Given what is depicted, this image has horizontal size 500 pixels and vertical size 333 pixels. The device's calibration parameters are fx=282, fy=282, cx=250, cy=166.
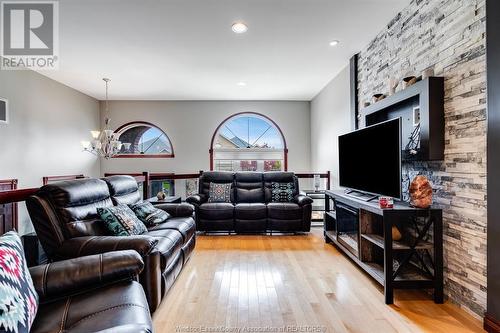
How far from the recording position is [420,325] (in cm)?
202

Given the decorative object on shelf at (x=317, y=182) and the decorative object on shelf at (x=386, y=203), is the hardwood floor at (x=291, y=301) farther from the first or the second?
the decorative object on shelf at (x=317, y=182)

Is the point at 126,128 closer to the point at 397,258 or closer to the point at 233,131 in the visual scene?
the point at 233,131

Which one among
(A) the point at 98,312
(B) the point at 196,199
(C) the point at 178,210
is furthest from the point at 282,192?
(A) the point at 98,312

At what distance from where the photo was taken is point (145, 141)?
7141 mm

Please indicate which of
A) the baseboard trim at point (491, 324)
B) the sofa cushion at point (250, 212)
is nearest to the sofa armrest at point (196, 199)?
the sofa cushion at point (250, 212)

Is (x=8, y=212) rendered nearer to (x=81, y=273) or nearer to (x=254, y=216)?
(x=81, y=273)

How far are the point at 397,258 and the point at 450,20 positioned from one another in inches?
83.2

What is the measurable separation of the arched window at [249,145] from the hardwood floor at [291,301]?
3772 millimetres

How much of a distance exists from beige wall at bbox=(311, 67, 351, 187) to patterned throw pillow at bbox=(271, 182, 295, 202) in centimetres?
85

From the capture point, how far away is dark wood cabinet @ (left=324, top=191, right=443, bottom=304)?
2340 millimetres

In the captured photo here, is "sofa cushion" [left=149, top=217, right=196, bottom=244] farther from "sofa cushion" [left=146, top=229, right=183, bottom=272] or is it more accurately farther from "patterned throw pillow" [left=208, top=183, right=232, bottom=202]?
"patterned throw pillow" [left=208, top=183, right=232, bottom=202]

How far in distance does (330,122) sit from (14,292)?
515cm

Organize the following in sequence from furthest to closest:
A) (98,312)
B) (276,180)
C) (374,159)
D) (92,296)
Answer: (276,180), (374,159), (92,296), (98,312)

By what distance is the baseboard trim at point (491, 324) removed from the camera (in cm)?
184
